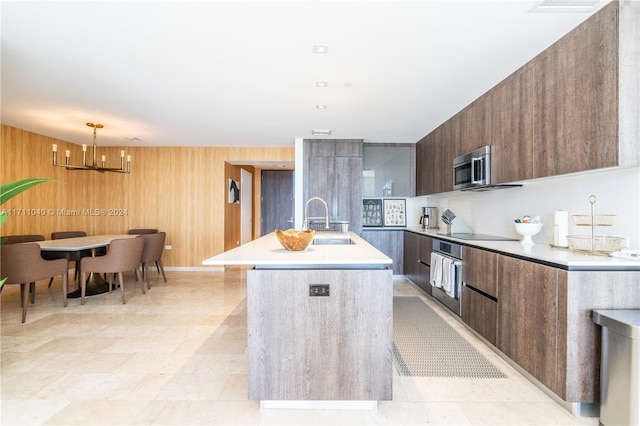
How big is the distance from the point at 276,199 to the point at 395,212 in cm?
371

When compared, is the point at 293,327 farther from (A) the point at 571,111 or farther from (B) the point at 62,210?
(B) the point at 62,210

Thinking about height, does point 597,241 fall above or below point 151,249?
above

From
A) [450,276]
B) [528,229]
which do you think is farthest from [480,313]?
[528,229]

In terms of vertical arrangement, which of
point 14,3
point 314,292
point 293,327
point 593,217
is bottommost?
point 293,327

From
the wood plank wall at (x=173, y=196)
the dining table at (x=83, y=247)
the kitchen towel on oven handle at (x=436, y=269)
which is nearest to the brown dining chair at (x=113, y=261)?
the dining table at (x=83, y=247)

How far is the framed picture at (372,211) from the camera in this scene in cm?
582

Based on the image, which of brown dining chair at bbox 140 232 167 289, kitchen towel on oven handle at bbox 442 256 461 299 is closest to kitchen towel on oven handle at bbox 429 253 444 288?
kitchen towel on oven handle at bbox 442 256 461 299

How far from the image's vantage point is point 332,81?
3.04m

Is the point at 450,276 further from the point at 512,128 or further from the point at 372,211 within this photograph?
the point at 372,211

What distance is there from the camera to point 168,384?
221 centimetres

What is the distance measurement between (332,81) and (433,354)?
260cm

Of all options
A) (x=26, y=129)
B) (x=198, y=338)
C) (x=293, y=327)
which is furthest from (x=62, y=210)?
(x=293, y=327)

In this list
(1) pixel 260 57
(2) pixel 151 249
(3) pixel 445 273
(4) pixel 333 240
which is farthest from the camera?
(2) pixel 151 249

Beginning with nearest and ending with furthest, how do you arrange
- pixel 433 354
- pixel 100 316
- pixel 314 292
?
pixel 314 292, pixel 433 354, pixel 100 316
